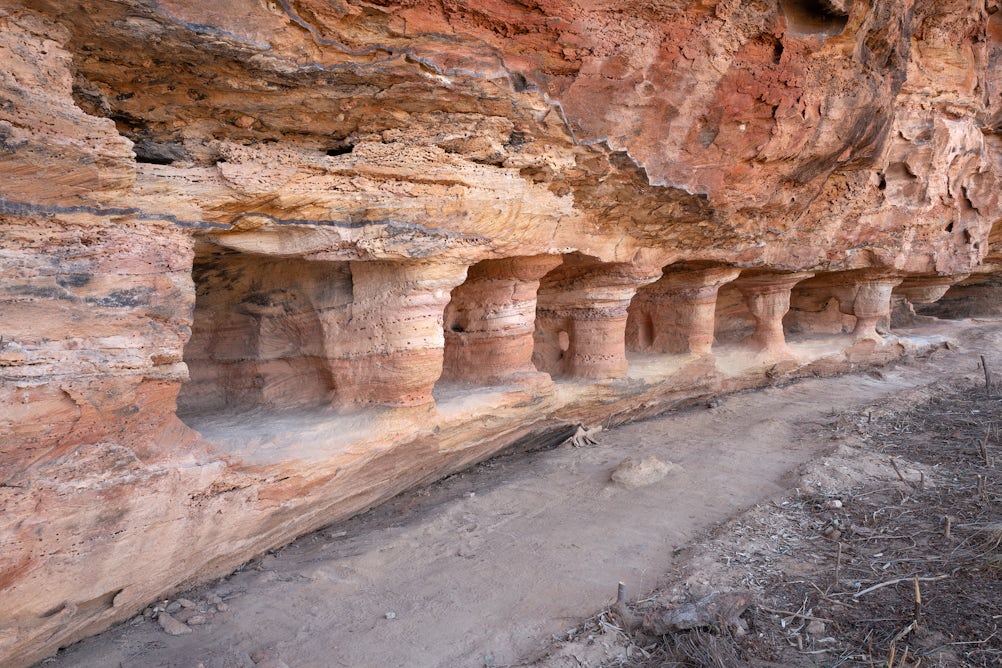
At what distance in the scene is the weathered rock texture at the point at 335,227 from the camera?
8.00 ft

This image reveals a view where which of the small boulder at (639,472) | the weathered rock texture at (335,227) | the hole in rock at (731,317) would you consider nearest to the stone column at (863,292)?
the hole in rock at (731,317)

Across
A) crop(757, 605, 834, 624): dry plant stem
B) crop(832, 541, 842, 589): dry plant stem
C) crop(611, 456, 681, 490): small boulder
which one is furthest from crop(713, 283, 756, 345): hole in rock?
crop(757, 605, 834, 624): dry plant stem

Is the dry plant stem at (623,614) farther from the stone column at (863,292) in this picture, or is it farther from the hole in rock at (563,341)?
the stone column at (863,292)

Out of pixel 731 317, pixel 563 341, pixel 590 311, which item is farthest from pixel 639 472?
pixel 731 317

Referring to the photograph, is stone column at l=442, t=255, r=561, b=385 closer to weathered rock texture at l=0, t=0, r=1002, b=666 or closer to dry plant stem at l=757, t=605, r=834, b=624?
weathered rock texture at l=0, t=0, r=1002, b=666

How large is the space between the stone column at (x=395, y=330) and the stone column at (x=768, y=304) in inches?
194

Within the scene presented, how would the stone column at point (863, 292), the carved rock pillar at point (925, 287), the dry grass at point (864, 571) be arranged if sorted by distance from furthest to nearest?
the carved rock pillar at point (925, 287), the stone column at point (863, 292), the dry grass at point (864, 571)

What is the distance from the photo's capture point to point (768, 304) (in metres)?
7.61

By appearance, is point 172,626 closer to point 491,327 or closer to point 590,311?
point 491,327

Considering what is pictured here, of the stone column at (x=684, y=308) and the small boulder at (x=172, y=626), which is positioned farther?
the stone column at (x=684, y=308)

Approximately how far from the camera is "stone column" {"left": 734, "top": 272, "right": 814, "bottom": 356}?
24.6 ft

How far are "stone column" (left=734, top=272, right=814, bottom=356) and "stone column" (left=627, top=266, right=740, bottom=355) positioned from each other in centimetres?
105

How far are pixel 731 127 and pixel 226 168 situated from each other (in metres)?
3.24

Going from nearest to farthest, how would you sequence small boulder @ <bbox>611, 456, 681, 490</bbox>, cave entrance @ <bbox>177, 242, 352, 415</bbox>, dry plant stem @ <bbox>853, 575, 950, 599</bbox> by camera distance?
dry plant stem @ <bbox>853, 575, 950, 599</bbox>
cave entrance @ <bbox>177, 242, 352, 415</bbox>
small boulder @ <bbox>611, 456, 681, 490</bbox>
